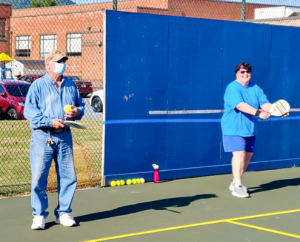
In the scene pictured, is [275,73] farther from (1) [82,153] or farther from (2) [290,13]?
(2) [290,13]

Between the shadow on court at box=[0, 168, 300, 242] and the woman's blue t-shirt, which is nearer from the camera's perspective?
the shadow on court at box=[0, 168, 300, 242]

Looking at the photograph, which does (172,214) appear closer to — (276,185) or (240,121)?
(240,121)

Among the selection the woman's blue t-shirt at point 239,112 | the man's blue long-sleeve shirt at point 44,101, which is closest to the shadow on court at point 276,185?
the woman's blue t-shirt at point 239,112

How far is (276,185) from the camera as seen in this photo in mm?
9305

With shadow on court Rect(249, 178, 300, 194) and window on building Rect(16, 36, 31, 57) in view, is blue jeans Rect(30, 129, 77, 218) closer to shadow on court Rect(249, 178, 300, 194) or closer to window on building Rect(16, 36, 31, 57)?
shadow on court Rect(249, 178, 300, 194)

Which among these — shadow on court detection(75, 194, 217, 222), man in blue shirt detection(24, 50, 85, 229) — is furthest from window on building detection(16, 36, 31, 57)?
man in blue shirt detection(24, 50, 85, 229)

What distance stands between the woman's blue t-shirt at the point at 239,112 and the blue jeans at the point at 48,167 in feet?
8.95

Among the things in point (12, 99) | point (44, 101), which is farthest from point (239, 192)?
point (12, 99)

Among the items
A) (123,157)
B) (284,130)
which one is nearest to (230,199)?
(123,157)

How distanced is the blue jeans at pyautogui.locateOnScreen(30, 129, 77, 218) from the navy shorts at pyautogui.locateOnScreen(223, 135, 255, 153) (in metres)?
2.70

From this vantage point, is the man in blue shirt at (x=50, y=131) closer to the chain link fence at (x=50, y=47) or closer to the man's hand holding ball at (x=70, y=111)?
the man's hand holding ball at (x=70, y=111)

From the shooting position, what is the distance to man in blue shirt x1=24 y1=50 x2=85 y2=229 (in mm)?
6258

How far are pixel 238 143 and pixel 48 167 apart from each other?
3.02 metres

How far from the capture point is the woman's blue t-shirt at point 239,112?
26.9 feet
